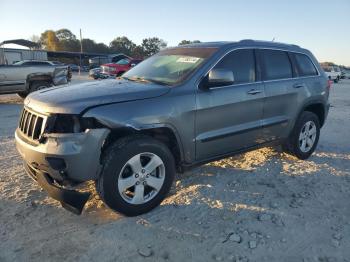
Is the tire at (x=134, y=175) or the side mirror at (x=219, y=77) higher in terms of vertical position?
the side mirror at (x=219, y=77)

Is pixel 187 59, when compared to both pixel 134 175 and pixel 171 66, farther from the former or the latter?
pixel 134 175

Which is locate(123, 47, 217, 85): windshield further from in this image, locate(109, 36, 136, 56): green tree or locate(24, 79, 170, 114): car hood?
locate(109, 36, 136, 56): green tree

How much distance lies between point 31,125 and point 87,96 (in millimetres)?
654

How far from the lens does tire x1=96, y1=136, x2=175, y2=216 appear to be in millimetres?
3186

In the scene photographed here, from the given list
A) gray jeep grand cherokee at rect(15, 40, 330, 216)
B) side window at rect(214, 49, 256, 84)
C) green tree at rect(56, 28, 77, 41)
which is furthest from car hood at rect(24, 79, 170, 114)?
green tree at rect(56, 28, 77, 41)

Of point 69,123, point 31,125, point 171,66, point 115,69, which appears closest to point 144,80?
point 171,66

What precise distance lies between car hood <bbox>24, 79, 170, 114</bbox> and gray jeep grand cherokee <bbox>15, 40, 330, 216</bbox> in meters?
0.01

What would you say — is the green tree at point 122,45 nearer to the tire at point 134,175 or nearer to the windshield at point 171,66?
the windshield at point 171,66

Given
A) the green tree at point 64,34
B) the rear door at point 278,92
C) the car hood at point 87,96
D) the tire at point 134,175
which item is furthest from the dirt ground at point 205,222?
the green tree at point 64,34

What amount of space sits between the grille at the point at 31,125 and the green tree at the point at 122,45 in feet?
263

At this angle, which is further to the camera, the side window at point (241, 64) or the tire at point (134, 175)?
the side window at point (241, 64)

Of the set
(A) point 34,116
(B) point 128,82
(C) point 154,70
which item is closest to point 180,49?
(C) point 154,70

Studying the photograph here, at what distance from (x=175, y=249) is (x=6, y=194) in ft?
7.20

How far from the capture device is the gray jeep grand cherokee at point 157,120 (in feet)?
10.1
